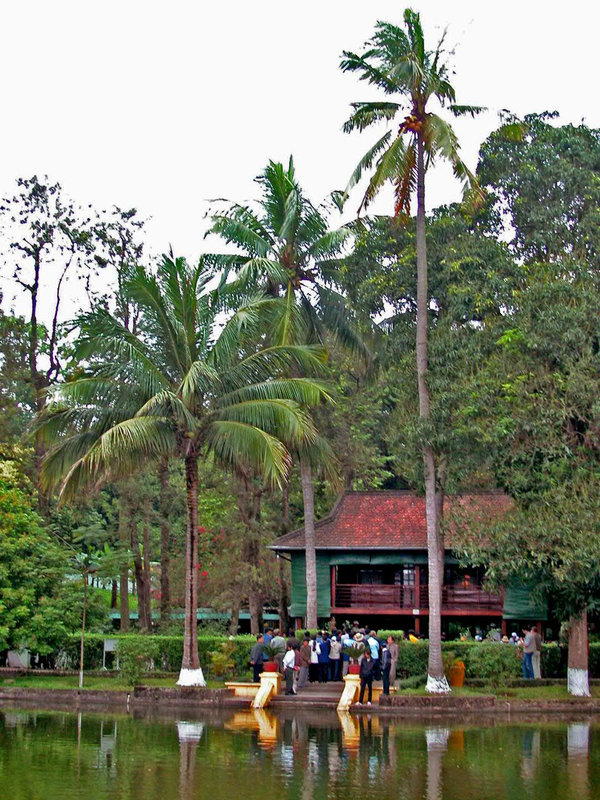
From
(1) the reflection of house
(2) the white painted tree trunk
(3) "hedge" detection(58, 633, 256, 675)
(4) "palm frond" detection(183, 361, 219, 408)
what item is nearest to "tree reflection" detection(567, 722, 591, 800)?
(2) the white painted tree trunk

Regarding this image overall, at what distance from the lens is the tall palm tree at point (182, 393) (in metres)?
25.8

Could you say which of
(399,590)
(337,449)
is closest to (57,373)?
(337,449)

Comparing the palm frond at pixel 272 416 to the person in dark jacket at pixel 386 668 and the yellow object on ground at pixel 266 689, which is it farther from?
the yellow object on ground at pixel 266 689

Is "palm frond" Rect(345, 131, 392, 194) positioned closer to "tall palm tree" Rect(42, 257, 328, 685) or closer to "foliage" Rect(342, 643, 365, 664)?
"tall palm tree" Rect(42, 257, 328, 685)

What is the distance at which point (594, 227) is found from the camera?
2808 centimetres

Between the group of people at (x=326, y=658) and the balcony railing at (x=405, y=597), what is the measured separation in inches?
268

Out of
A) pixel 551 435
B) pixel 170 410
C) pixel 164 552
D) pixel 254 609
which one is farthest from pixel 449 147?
pixel 254 609

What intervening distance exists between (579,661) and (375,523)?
10697 millimetres

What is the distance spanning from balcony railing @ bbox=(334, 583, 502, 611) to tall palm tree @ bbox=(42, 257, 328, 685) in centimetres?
997

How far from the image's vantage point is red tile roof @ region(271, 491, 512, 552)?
113 ft

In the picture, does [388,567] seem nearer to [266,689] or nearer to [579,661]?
[579,661]

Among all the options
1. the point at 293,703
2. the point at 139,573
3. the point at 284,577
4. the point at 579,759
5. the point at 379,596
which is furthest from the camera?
the point at 284,577

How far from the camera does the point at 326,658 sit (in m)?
26.7

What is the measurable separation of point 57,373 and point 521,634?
19.2 meters
